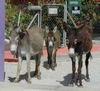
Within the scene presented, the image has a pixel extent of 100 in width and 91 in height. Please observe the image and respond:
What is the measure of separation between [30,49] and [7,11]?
6.21 metres

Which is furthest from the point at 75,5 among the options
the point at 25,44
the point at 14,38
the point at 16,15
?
the point at 14,38

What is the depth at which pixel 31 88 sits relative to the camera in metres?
8.29

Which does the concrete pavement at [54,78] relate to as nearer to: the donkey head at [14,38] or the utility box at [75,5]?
the donkey head at [14,38]

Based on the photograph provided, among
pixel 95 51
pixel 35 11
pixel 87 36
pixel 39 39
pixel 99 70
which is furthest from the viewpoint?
pixel 35 11

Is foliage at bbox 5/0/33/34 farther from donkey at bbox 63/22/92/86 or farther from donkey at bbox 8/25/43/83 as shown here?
donkey at bbox 63/22/92/86

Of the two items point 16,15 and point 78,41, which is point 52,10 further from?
point 78,41

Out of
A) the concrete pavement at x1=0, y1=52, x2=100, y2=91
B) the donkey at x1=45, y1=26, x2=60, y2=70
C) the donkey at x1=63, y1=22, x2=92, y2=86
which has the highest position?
the donkey at x1=63, y1=22, x2=92, y2=86

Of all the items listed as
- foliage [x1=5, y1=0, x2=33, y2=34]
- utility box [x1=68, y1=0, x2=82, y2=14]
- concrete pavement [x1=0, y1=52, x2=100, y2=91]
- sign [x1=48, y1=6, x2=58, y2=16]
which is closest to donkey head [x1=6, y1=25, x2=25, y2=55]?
concrete pavement [x1=0, y1=52, x2=100, y2=91]

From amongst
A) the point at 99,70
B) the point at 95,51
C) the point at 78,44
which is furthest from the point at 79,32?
the point at 95,51

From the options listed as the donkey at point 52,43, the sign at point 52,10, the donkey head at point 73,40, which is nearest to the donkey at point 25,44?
the donkey at point 52,43

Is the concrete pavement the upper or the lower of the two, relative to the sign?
lower

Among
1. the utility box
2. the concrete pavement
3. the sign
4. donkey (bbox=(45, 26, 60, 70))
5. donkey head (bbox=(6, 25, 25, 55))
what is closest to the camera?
the concrete pavement

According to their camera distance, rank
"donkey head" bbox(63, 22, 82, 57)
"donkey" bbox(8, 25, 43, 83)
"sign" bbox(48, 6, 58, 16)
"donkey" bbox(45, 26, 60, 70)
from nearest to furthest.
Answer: "donkey head" bbox(63, 22, 82, 57), "donkey" bbox(8, 25, 43, 83), "donkey" bbox(45, 26, 60, 70), "sign" bbox(48, 6, 58, 16)

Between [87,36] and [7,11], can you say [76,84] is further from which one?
[7,11]
